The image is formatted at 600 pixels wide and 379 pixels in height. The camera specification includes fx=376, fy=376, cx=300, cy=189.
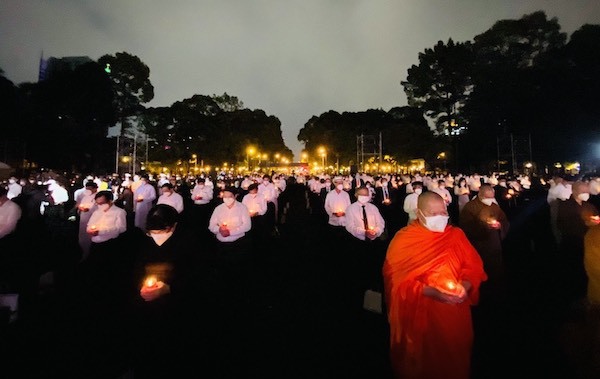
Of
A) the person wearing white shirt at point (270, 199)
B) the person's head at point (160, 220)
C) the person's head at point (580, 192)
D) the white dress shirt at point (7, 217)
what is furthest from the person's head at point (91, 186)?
the person's head at point (580, 192)

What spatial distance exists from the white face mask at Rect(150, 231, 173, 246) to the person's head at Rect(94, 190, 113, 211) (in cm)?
332

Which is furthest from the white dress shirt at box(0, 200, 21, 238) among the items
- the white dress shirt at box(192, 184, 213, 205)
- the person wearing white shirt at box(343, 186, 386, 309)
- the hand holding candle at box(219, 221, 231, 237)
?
the white dress shirt at box(192, 184, 213, 205)

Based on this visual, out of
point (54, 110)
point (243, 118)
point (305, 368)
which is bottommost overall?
point (305, 368)

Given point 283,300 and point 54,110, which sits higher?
point 54,110

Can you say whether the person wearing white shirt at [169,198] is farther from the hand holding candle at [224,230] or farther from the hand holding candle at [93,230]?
the hand holding candle at [224,230]

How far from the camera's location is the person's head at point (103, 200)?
20.1ft

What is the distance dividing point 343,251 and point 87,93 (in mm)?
38580

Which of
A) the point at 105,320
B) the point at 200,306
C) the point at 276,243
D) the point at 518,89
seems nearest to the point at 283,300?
the point at 200,306

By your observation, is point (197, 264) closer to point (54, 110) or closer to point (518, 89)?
point (518, 89)

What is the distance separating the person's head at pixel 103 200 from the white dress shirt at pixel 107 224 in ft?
0.22

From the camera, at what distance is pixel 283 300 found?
19.9 ft

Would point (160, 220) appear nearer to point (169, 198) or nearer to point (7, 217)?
point (7, 217)

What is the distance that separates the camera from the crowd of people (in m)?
3.15

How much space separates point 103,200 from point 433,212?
5.26 metres
